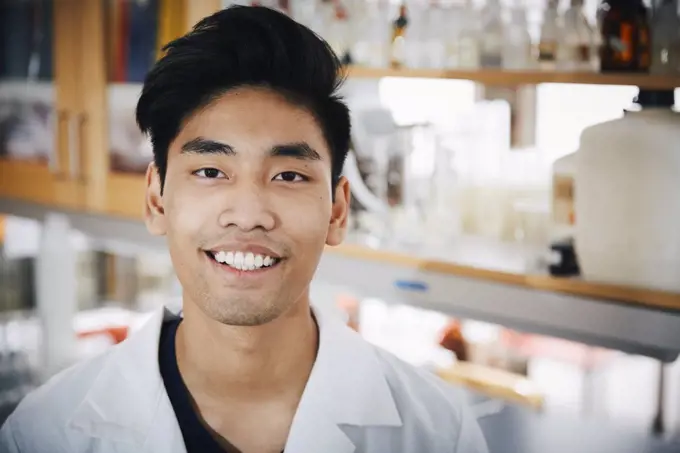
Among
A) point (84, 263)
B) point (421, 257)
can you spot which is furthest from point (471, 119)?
point (84, 263)

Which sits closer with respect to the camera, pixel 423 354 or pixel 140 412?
pixel 140 412

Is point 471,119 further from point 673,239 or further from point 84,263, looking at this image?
point 84,263

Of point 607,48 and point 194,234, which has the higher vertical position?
point 607,48

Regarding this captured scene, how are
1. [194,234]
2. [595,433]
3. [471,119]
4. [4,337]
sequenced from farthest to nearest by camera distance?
[4,337] < [471,119] < [595,433] < [194,234]

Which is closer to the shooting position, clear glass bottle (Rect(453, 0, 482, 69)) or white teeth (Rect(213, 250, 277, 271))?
white teeth (Rect(213, 250, 277, 271))

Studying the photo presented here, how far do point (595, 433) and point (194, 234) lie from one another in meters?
0.61

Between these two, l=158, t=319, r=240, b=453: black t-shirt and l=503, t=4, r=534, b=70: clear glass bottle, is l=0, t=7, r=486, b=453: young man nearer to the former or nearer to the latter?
l=158, t=319, r=240, b=453: black t-shirt

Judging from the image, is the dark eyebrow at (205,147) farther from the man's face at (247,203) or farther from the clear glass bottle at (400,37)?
the clear glass bottle at (400,37)

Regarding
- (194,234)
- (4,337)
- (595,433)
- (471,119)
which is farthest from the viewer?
(4,337)

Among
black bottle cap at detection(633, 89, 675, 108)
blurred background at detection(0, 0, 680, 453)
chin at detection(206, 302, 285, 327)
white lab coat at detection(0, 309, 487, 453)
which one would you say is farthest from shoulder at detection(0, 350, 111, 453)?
black bottle cap at detection(633, 89, 675, 108)

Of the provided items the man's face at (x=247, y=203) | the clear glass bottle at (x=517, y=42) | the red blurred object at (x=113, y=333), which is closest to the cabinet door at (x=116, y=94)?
the red blurred object at (x=113, y=333)

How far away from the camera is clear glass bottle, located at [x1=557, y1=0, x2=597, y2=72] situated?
4.08 feet

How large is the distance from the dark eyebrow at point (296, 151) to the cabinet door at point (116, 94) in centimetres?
62

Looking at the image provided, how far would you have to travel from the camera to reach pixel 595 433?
120 cm
